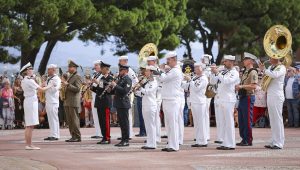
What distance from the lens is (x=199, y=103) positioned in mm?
17328

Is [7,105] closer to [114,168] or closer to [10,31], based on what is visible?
[10,31]

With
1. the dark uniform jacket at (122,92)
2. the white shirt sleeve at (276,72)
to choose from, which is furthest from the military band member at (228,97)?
the dark uniform jacket at (122,92)

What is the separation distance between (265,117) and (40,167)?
45.2 ft

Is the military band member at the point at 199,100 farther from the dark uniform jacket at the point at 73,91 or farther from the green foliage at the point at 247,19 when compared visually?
the green foliage at the point at 247,19

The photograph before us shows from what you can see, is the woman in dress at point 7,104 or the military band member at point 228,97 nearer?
the military band member at point 228,97

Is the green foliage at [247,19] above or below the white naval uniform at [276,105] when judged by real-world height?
above

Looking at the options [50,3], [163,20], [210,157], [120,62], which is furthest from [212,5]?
[210,157]

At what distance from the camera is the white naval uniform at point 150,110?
53.6 feet

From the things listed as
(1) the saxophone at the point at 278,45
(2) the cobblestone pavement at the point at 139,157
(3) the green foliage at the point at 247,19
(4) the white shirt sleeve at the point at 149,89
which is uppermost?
(3) the green foliage at the point at 247,19

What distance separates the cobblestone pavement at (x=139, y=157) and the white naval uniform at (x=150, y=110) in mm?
310

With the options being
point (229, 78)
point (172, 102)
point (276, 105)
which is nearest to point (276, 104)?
point (276, 105)

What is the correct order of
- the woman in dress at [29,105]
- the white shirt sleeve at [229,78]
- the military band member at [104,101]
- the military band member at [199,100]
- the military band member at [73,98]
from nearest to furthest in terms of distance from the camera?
1. the white shirt sleeve at [229,78]
2. the woman in dress at [29,105]
3. the military band member at [199,100]
4. the military band member at [104,101]
5. the military band member at [73,98]

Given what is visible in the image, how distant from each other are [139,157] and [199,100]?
3.40 metres

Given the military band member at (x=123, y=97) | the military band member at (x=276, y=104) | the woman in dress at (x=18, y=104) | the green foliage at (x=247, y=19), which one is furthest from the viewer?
the green foliage at (x=247, y=19)
